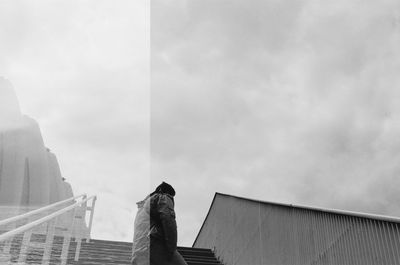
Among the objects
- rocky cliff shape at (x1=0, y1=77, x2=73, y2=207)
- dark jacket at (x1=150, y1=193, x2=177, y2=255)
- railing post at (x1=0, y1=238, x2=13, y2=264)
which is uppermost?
rocky cliff shape at (x1=0, y1=77, x2=73, y2=207)

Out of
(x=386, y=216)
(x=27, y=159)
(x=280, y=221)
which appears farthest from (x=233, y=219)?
(x=27, y=159)

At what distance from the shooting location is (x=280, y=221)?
6.10 meters

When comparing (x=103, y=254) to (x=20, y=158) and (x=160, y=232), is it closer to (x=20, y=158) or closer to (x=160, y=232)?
(x=160, y=232)

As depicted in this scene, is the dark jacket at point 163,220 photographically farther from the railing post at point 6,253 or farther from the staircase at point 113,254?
the staircase at point 113,254

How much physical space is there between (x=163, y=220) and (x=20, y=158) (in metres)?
18.7

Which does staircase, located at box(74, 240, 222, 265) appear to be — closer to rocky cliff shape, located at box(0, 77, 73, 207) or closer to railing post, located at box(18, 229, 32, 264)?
railing post, located at box(18, 229, 32, 264)

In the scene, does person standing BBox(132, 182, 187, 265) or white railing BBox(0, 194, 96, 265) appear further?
person standing BBox(132, 182, 187, 265)

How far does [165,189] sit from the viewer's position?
4.20 metres

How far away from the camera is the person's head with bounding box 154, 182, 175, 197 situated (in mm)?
4188

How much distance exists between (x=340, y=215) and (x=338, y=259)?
0.42m

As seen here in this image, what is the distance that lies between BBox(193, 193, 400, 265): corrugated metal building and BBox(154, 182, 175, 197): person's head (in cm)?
160

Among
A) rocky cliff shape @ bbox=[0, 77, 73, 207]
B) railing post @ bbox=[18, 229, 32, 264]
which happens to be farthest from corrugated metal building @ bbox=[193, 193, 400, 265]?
rocky cliff shape @ bbox=[0, 77, 73, 207]

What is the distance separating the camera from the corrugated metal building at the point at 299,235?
11.4ft

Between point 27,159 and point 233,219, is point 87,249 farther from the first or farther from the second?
point 27,159
